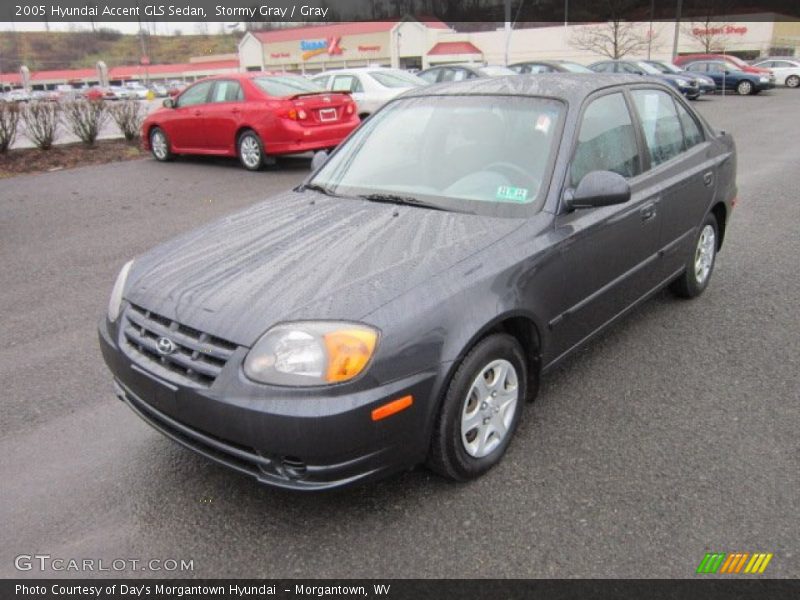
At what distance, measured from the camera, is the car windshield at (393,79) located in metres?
14.7

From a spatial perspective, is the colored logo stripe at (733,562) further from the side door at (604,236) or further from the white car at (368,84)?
the white car at (368,84)

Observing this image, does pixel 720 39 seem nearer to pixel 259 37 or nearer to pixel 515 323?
pixel 259 37

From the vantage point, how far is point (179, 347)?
8.37 ft

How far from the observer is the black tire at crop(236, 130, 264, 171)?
10836 mm

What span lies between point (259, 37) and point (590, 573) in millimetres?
82801

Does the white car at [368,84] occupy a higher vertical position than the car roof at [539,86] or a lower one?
lower

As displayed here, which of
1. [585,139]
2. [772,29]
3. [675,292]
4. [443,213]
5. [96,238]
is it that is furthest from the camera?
[772,29]

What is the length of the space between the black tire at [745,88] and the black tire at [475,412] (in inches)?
1163

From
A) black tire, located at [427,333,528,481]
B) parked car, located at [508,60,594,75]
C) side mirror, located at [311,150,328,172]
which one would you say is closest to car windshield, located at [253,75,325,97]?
side mirror, located at [311,150,328,172]

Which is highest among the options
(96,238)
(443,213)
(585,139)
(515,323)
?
(585,139)

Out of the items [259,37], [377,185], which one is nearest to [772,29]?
[259,37]

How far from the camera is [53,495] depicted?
2.85 metres

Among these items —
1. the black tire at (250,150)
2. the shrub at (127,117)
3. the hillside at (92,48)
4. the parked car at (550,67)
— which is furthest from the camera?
the hillside at (92,48)
